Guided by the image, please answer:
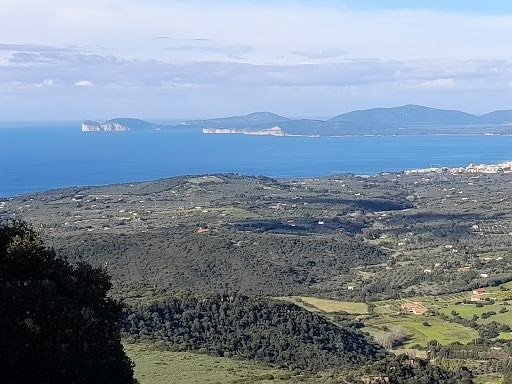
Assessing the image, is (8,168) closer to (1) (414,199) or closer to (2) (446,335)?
(1) (414,199)

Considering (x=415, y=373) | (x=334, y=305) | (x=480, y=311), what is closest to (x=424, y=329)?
(x=480, y=311)

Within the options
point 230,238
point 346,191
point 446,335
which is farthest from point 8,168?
point 446,335

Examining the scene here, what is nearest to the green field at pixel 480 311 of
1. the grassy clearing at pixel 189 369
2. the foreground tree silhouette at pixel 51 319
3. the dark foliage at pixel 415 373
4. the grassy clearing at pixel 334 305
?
the grassy clearing at pixel 334 305

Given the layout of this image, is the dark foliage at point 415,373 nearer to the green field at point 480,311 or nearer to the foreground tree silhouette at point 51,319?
the foreground tree silhouette at point 51,319

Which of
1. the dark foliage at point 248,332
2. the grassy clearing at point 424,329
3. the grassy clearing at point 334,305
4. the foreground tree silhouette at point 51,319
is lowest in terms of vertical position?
the grassy clearing at point 334,305

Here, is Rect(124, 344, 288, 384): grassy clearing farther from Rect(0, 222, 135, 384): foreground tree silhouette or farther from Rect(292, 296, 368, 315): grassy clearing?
Rect(292, 296, 368, 315): grassy clearing

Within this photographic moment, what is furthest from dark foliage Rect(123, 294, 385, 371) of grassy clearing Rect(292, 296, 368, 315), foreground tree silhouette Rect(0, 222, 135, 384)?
foreground tree silhouette Rect(0, 222, 135, 384)
